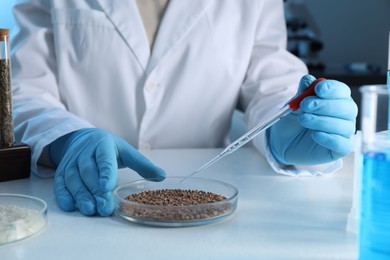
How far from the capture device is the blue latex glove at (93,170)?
0.99 meters

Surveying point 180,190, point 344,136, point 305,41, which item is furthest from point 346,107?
point 305,41

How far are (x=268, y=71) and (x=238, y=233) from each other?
88 cm

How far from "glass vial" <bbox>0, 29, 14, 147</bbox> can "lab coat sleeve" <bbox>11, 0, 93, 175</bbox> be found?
11cm

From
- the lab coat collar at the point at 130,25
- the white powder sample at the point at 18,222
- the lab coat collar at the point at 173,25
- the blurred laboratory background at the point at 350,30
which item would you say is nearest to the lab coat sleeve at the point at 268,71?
the lab coat collar at the point at 173,25

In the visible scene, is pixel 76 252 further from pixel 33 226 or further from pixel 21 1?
pixel 21 1

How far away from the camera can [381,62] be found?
157 inches

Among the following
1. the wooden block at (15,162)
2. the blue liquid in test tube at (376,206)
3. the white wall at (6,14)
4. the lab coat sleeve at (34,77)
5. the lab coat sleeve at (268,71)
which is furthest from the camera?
the white wall at (6,14)

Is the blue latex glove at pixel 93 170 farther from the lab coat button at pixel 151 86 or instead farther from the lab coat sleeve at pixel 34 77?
the lab coat button at pixel 151 86

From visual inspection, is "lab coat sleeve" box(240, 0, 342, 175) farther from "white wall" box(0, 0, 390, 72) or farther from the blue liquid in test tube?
"white wall" box(0, 0, 390, 72)

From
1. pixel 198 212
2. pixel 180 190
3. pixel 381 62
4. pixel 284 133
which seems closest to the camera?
pixel 198 212

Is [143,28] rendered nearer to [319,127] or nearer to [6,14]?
[6,14]

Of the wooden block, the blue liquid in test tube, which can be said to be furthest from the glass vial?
the blue liquid in test tube

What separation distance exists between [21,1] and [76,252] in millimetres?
1060

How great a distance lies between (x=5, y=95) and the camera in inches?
47.1
